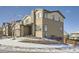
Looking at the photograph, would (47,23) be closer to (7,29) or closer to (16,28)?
(16,28)

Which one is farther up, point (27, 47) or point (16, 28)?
point (16, 28)

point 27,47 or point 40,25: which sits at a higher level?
point 40,25

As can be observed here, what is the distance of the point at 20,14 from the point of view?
3023mm

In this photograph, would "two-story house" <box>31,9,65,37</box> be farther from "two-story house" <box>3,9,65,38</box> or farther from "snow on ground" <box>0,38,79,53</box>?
"snow on ground" <box>0,38,79,53</box>

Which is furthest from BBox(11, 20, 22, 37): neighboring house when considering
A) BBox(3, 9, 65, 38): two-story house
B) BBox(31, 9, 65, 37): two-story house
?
BBox(31, 9, 65, 37): two-story house

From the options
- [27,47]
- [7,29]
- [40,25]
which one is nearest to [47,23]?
[40,25]

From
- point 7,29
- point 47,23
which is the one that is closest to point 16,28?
point 7,29

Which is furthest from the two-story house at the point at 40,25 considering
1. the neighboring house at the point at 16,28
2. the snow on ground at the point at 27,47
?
the snow on ground at the point at 27,47

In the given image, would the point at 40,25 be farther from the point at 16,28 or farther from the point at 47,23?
the point at 16,28

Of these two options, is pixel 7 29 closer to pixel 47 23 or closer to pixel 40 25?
pixel 40 25

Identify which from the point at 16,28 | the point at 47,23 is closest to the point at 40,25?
the point at 47,23

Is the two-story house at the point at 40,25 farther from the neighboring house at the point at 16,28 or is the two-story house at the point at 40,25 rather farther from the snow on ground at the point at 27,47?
the snow on ground at the point at 27,47
